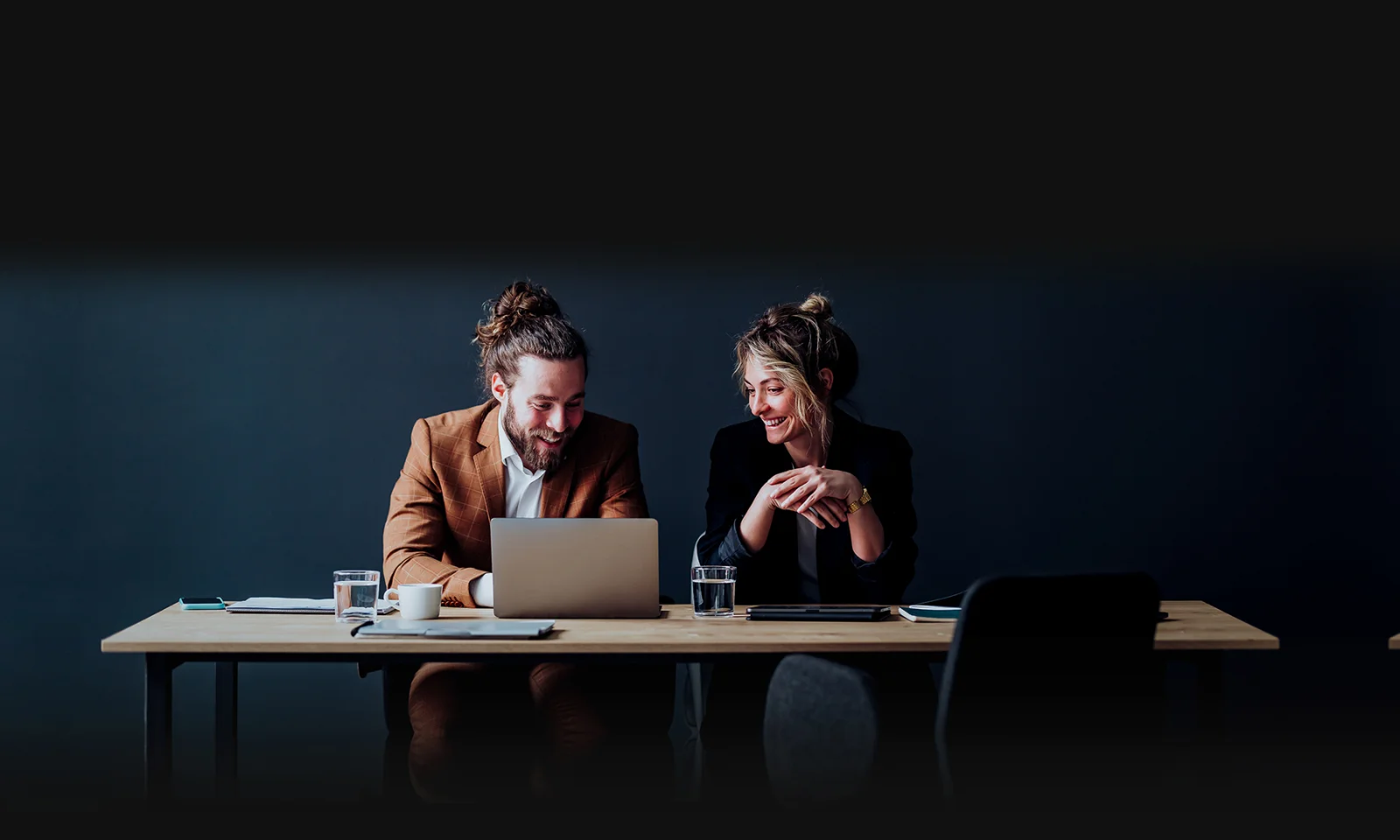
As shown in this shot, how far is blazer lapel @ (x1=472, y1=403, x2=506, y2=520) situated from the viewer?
2.86 meters

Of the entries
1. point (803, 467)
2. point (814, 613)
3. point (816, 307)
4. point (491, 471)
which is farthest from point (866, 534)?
point (491, 471)

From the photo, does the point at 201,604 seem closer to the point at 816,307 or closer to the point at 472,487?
the point at 472,487

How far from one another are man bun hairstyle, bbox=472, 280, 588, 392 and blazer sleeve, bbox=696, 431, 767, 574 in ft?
1.41

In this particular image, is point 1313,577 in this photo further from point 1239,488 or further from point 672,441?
point 672,441

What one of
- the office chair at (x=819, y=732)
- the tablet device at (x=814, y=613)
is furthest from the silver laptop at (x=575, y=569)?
the office chair at (x=819, y=732)

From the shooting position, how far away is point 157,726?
6.62 feet

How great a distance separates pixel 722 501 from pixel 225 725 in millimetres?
1291

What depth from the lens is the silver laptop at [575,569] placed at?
2.29 m

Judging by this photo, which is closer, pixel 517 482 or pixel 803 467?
pixel 803 467

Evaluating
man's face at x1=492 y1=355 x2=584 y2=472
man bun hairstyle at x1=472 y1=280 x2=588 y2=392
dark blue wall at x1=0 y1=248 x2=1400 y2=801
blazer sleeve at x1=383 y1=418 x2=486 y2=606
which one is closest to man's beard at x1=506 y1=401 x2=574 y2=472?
man's face at x1=492 y1=355 x2=584 y2=472

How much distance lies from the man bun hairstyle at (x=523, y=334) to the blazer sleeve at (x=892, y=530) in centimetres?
83

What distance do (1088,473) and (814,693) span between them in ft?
8.51

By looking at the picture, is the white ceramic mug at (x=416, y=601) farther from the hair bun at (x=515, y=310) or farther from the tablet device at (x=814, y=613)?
the hair bun at (x=515, y=310)

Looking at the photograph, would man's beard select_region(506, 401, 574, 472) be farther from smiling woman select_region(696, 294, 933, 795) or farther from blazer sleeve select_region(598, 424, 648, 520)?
smiling woman select_region(696, 294, 933, 795)
